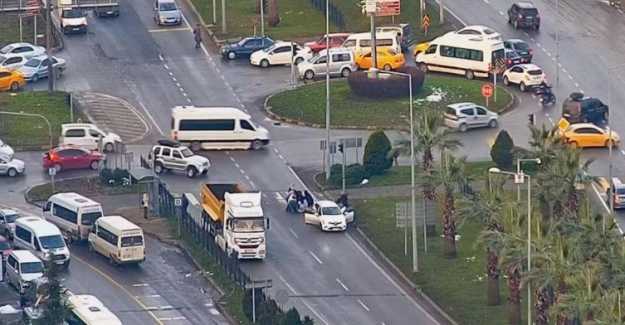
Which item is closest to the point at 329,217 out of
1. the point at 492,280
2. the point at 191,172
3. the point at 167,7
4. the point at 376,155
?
the point at 376,155

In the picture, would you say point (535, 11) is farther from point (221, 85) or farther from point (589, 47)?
point (221, 85)

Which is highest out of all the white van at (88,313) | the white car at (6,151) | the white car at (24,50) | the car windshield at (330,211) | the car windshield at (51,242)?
the white van at (88,313)

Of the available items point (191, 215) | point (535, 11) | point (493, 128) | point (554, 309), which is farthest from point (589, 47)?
point (554, 309)

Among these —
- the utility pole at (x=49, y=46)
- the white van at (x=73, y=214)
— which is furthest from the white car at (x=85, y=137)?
the white van at (x=73, y=214)

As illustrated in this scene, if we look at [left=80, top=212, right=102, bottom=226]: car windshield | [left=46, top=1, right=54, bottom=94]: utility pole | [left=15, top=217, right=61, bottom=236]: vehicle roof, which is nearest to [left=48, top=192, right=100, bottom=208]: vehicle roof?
[left=80, top=212, right=102, bottom=226]: car windshield

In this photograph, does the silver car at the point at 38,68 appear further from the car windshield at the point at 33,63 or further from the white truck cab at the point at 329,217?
the white truck cab at the point at 329,217

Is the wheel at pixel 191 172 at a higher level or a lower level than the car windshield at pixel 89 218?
lower

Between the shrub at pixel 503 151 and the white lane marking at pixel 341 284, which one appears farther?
the shrub at pixel 503 151
